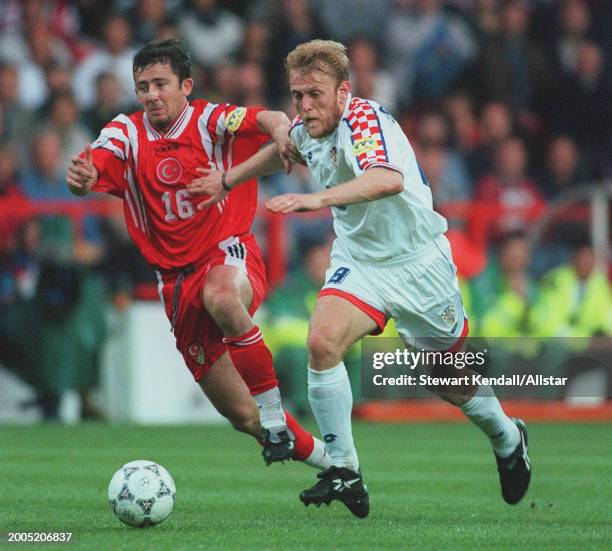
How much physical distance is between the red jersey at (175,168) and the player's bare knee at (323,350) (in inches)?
48.6

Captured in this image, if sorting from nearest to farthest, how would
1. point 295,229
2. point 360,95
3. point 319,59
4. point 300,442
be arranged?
point 319,59 < point 300,442 < point 295,229 < point 360,95

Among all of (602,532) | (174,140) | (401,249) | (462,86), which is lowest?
(602,532)

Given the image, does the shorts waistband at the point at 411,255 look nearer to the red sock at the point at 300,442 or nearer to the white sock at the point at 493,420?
the white sock at the point at 493,420

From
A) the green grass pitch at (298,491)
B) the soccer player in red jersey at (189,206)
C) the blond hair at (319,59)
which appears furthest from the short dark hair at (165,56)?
the green grass pitch at (298,491)

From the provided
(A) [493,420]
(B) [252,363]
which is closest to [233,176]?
(B) [252,363]

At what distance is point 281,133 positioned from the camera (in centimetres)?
780

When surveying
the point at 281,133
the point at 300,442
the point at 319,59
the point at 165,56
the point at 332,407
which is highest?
the point at 165,56

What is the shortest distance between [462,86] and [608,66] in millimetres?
1860

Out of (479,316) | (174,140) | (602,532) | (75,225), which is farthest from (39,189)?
(602,532)

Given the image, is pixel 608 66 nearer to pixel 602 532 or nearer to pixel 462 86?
pixel 462 86

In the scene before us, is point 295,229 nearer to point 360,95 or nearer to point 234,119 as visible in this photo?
point 360,95

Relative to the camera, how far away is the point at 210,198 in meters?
7.98

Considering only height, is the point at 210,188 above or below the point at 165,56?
below

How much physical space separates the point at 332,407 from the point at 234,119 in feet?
6.10
